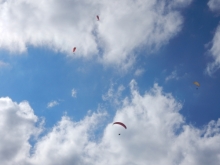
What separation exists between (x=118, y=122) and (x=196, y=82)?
29957 millimetres

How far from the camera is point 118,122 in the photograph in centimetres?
7019

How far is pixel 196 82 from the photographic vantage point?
71312 mm

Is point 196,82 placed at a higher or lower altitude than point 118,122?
higher
